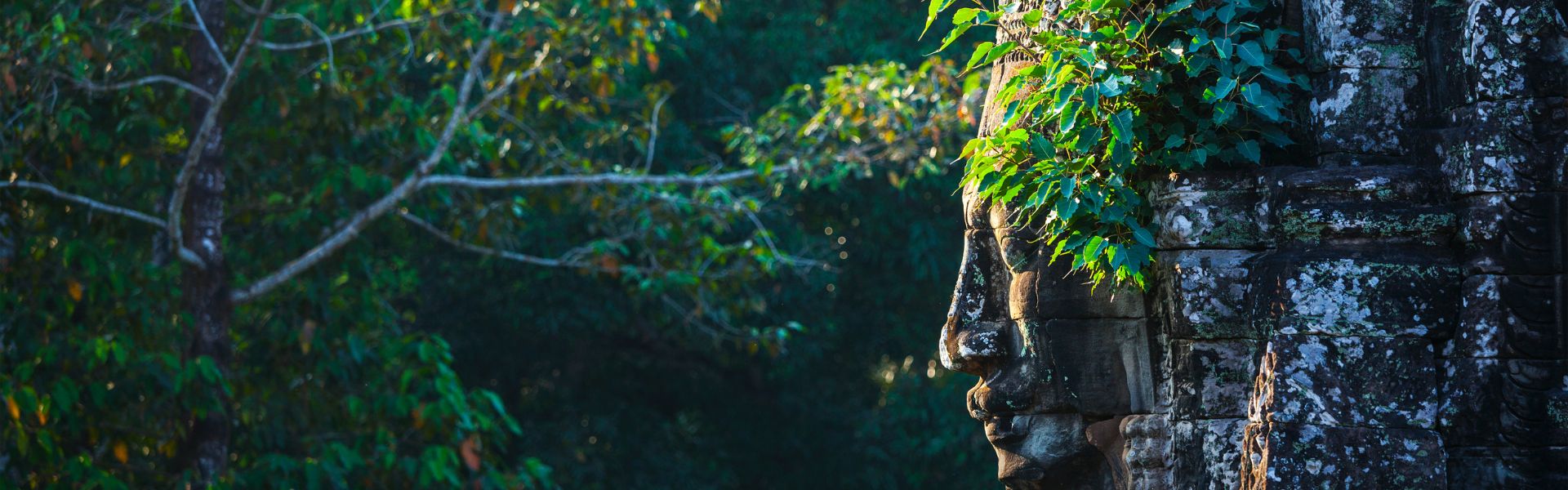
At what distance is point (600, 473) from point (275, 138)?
3.64 m

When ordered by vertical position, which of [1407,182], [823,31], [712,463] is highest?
[1407,182]

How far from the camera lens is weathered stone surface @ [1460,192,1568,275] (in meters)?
2.41

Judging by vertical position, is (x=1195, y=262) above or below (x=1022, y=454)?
above

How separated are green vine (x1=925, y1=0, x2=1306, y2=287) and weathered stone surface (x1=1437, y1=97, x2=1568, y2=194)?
31 cm

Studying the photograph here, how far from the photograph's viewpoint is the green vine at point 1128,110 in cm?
260

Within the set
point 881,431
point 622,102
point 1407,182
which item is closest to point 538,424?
point 881,431

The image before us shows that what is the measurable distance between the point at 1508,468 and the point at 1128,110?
0.84 metres

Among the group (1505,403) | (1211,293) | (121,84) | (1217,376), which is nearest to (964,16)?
(1211,293)

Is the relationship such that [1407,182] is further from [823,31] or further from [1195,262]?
[823,31]

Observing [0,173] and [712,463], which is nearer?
[0,173]

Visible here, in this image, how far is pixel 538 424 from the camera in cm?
1036

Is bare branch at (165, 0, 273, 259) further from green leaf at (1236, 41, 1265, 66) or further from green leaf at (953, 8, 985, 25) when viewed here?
green leaf at (1236, 41, 1265, 66)

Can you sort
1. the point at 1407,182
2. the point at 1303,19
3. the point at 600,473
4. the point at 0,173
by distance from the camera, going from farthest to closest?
1. the point at 600,473
2. the point at 0,173
3. the point at 1303,19
4. the point at 1407,182

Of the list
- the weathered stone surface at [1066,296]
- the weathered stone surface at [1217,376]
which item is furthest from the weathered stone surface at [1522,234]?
the weathered stone surface at [1066,296]
